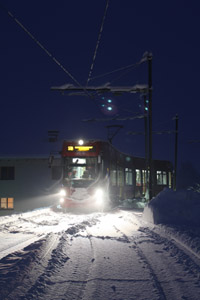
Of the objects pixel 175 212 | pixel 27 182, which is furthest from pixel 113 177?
pixel 27 182

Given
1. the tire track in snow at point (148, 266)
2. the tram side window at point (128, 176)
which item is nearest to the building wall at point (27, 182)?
the tram side window at point (128, 176)

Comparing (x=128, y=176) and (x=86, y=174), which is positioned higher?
(x=86, y=174)

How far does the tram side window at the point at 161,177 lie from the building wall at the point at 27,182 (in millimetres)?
9832

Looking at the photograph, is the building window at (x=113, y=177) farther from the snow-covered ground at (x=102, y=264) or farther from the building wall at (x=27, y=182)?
the building wall at (x=27, y=182)

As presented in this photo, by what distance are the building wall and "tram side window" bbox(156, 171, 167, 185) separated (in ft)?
32.3

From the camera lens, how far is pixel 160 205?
1149 centimetres

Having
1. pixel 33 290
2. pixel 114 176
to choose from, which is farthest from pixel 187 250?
pixel 114 176

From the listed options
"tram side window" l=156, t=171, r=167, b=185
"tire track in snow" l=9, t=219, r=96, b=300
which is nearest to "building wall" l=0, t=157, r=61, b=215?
"tram side window" l=156, t=171, r=167, b=185

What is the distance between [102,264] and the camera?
556cm

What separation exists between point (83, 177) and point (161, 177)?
13.8 m

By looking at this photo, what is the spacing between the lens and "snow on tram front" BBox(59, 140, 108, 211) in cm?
1662

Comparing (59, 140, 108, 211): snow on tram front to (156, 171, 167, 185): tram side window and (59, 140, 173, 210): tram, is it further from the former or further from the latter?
(156, 171, 167, 185): tram side window

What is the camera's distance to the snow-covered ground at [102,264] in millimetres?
4102

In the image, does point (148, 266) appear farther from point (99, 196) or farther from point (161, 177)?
point (161, 177)
